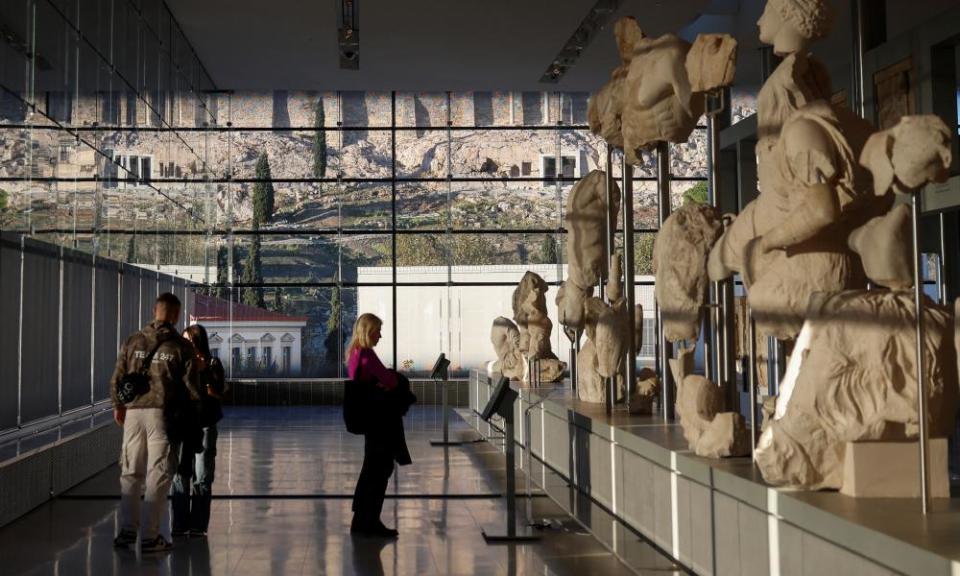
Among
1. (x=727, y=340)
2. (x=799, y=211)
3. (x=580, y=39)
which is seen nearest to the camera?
(x=799, y=211)

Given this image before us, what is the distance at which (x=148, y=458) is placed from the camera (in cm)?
804

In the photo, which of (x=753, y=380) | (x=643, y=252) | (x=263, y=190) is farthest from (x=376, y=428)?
(x=643, y=252)

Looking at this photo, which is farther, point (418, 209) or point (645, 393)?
point (418, 209)

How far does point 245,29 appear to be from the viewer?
20.0 meters

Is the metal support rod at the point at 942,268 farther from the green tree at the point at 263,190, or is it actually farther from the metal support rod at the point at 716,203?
the green tree at the point at 263,190

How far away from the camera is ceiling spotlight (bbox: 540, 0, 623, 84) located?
1831cm

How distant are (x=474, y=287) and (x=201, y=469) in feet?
56.0

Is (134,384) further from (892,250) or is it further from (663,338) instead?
(892,250)

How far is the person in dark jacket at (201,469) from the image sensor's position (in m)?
8.73

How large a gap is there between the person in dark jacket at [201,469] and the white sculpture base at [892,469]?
18.0 feet

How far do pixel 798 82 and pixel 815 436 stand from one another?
184 cm

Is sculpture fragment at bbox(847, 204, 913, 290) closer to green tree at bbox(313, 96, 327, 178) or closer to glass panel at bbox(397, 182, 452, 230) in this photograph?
glass panel at bbox(397, 182, 452, 230)

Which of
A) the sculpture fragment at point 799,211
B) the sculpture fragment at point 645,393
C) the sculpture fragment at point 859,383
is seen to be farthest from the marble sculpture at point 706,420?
the sculpture fragment at point 645,393

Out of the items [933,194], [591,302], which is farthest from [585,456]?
[933,194]
